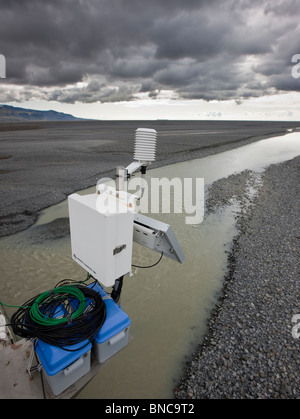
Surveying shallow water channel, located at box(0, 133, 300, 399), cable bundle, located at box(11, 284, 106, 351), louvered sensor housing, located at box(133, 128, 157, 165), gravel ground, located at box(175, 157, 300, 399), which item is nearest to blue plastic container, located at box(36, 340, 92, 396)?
cable bundle, located at box(11, 284, 106, 351)

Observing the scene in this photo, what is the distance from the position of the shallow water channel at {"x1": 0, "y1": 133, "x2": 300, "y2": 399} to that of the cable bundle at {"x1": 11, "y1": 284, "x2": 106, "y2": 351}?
114 centimetres

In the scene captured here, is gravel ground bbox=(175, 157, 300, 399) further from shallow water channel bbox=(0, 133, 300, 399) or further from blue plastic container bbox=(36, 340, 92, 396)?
blue plastic container bbox=(36, 340, 92, 396)

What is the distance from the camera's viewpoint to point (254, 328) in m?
3.64

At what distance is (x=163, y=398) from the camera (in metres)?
2.87

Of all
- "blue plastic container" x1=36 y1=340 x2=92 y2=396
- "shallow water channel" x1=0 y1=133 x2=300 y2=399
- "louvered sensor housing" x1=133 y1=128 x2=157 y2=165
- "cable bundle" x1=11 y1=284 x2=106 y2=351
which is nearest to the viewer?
"blue plastic container" x1=36 y1=340 x2=92 y2=396

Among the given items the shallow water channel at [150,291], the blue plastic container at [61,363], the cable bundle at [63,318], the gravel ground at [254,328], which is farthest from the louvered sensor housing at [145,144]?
the gravel ground at [254,328]

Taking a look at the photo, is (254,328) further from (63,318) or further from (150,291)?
(63,318)

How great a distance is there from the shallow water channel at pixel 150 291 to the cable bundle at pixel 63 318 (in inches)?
44.9

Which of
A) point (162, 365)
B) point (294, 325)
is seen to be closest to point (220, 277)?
point (294, 325)

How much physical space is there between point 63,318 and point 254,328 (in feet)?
10.0

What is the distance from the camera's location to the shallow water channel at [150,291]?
10.2ft

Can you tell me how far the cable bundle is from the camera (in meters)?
1.98

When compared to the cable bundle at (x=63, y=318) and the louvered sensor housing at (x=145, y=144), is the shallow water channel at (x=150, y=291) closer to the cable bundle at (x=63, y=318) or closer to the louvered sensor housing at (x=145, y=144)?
the cable bundle at (x=63, y=318)

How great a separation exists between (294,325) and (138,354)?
2569 millimetres
